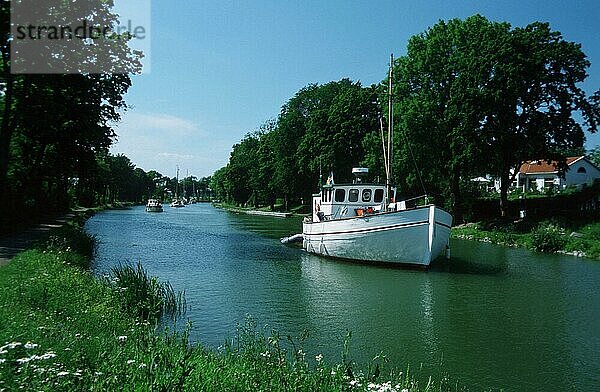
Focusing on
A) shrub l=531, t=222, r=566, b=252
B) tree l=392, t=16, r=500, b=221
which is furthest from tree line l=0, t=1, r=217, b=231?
shrub l=531, t=222, r=566, b=252

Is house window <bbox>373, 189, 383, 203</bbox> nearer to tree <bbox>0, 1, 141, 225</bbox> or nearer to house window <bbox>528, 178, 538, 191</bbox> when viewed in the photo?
tree <bbox>0, 1, 141, 225</bbox>

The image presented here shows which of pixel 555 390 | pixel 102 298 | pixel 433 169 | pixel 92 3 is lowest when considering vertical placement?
pixel 555 390

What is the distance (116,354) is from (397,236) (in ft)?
57.7

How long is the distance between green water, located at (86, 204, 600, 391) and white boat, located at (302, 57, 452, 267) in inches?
30.4

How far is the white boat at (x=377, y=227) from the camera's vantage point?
22547mm

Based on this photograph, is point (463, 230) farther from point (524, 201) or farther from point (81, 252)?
point (81, 252)

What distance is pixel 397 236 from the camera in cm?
2305

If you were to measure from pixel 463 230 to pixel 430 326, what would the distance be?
2846 cm

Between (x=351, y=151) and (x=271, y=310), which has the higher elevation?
(x=351, y=151)

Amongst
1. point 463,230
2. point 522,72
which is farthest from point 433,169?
point 522,72

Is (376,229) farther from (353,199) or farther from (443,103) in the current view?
(443,103)

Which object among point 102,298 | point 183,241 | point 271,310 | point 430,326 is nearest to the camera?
point 102,298

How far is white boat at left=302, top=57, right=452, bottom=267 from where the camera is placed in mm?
22547

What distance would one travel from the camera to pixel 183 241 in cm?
3653
